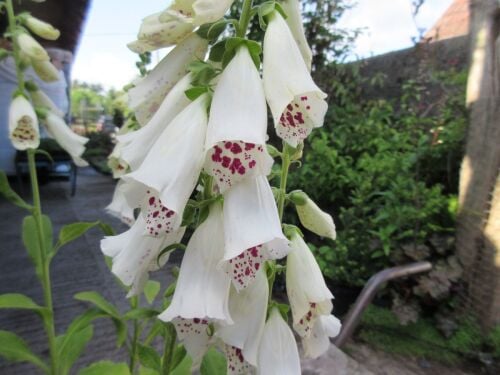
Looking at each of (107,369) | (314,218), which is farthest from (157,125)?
(107,369)

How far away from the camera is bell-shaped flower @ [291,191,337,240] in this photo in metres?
0.62

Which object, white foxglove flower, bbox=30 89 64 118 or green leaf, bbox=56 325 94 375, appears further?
white foxglove flower, bbox=30 89 64 118

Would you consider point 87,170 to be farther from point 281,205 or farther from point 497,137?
point 281,205

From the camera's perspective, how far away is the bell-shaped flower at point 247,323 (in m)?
0.50

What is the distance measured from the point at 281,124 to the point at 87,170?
24.2 ft

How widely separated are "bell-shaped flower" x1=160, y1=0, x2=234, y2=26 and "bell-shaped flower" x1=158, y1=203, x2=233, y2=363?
0.72ft

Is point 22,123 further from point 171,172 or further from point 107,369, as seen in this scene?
point 171,172

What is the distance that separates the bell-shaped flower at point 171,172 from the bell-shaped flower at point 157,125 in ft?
0.10

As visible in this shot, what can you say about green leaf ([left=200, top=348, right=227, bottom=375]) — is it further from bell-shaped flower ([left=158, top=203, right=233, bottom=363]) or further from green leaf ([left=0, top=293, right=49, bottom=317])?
green leaf ([left=0, top=293, right=49, bottom=317])

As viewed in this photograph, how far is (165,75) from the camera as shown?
52 cm

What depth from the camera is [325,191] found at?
7.93 feet

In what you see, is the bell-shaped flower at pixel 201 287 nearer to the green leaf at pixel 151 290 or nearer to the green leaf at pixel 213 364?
the green leaf at pixel 213 364

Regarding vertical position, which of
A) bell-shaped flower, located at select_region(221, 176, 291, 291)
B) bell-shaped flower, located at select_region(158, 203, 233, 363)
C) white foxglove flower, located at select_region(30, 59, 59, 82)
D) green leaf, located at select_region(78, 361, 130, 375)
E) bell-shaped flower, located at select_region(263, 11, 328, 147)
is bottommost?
green leaf, located at select_region(78, 361, 130, 375)

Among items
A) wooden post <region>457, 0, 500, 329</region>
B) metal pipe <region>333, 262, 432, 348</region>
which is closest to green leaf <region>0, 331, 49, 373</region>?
metal pipe <region>333, 262, 432, 348</region>
